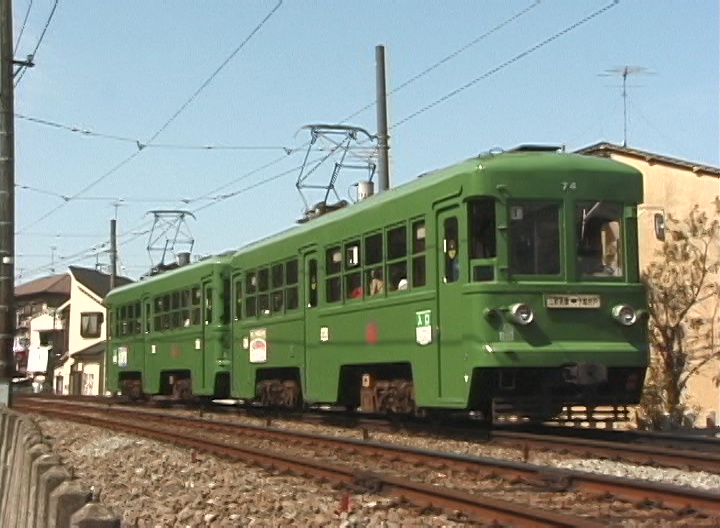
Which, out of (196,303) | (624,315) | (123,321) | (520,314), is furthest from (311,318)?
(123,321)

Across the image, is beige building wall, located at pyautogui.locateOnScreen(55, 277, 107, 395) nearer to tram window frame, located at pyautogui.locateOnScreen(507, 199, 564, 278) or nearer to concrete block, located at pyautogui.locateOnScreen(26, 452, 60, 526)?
tram window frame, located at pyautogui.locateOnScreen(507, 199, 564, 278)

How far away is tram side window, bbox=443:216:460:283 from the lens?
11812 millimetres

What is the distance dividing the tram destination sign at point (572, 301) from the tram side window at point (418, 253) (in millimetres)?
1468

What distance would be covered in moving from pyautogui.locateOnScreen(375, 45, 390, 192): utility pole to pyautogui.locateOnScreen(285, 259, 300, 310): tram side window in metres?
3.18

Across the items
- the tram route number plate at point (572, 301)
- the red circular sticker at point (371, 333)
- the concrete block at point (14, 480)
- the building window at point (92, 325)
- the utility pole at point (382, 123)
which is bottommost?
the concrete block at point (14, 480)

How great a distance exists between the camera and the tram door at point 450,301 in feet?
38.3

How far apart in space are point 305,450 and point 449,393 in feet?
5.33

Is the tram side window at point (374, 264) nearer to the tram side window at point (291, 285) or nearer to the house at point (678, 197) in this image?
the tram side window at point (291, 285)

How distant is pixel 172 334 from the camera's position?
2367 centimetres

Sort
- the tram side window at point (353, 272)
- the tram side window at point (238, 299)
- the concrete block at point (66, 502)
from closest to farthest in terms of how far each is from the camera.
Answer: the concrete block at point (66, 502) < the tram side window at point (353, 272) < the tram side window at point (238, 299)

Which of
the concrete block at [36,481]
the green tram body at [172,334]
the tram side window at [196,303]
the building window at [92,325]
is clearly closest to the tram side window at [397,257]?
the concrete block at [36,481]

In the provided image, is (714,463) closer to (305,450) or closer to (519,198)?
(519,198)

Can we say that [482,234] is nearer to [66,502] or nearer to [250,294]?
[66,502]

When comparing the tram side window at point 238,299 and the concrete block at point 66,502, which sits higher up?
the tram side window at point 238,299
